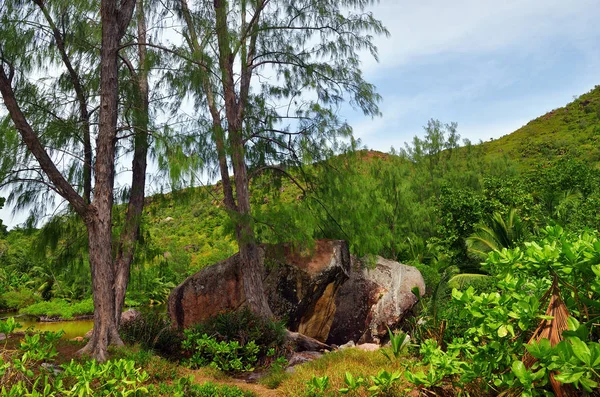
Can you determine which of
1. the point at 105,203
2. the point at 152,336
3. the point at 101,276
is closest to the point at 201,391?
the point at 101,276

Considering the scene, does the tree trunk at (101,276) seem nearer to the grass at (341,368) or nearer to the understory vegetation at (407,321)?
the understory vegetation at (407,321)

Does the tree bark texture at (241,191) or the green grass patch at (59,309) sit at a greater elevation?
the tree bark texture at (241,191)

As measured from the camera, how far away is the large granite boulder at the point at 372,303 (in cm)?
1273

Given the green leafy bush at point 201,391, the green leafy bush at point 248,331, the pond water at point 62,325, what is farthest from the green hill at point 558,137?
the green leafy bush at point 201,391

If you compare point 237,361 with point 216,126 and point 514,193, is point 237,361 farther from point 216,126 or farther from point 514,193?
point 514,193

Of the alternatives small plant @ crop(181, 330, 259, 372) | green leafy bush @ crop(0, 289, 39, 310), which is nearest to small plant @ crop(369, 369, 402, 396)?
small plant @ crop(181, 330, 259, 372)

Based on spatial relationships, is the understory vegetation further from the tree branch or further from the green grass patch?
the tree branch

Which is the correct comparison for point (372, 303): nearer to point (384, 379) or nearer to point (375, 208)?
point (375, 208)

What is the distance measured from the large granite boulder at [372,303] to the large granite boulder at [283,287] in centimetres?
108

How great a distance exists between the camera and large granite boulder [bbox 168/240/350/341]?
11711 millimetres

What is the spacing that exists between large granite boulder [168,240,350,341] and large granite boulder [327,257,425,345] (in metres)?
1.08

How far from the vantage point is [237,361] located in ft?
29.3

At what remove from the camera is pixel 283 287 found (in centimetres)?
1180

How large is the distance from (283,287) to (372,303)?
2.66 m
